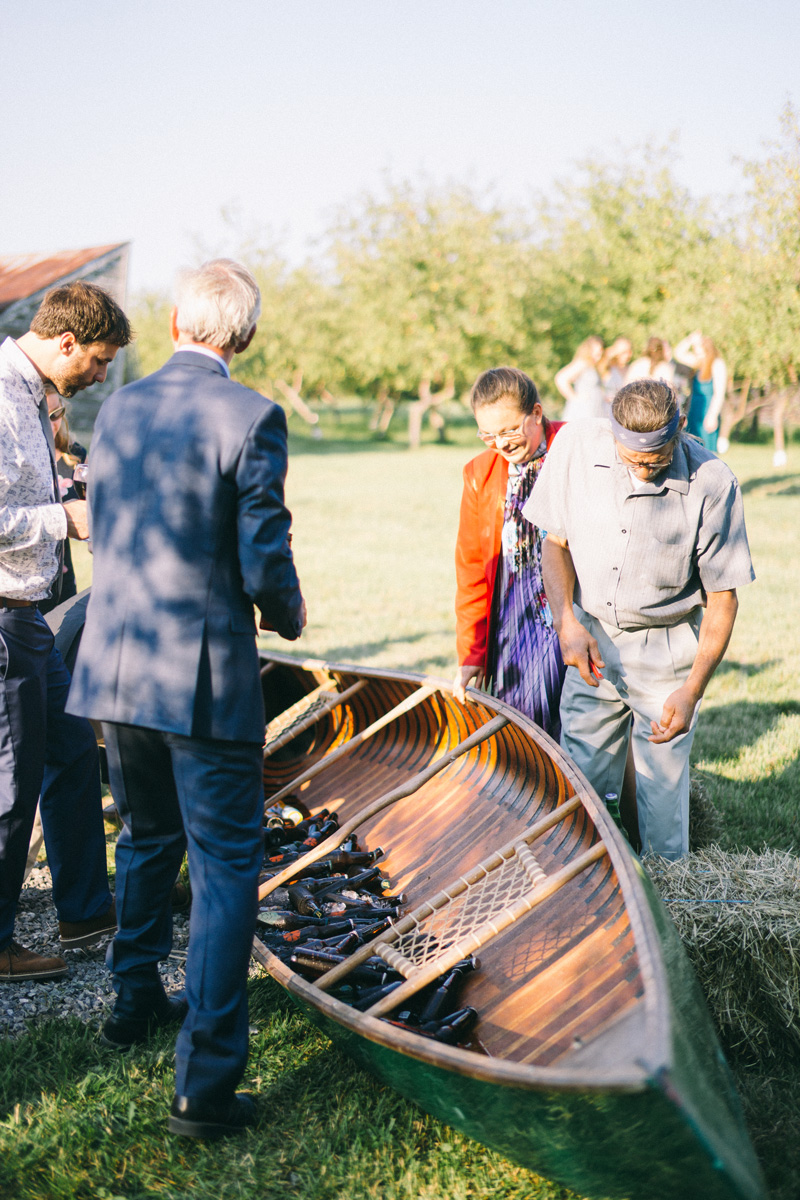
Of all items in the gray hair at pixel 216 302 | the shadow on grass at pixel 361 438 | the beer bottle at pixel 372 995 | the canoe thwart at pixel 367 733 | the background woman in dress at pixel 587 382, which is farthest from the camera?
the shadow on grass at pixel 361 438

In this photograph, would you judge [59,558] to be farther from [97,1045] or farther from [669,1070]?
[669,1070]

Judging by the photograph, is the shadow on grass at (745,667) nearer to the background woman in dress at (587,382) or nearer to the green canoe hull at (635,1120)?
the background woman in dress at (587,382)

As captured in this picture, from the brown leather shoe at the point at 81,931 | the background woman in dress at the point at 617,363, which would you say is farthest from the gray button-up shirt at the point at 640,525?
the background woman in dress at the point at 617,363

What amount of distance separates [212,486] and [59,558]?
1355 mm

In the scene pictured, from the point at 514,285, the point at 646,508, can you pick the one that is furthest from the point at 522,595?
the point at 514,285

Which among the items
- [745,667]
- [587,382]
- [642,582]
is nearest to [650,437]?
[642,582]

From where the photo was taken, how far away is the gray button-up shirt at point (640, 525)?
3502 millimetres

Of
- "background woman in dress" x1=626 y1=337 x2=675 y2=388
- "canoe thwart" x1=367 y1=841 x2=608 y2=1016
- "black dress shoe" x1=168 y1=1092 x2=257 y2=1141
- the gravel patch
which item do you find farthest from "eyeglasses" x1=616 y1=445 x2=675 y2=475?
"background woman in dress" x1=626 y1=337 x2=675 y2=388

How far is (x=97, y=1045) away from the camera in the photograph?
3146mm

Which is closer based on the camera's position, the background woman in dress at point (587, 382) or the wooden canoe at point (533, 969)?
the wooden canoe at point (533, 969)

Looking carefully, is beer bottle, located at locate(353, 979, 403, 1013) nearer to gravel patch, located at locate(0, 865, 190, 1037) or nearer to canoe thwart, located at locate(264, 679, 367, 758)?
gravel patch, located at locate(0, 865, 190, 1037)

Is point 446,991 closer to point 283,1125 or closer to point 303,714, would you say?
point 283,1125

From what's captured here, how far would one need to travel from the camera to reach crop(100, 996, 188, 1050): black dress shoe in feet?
10.1

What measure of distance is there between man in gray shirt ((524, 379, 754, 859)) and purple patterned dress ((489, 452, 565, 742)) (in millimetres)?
277
